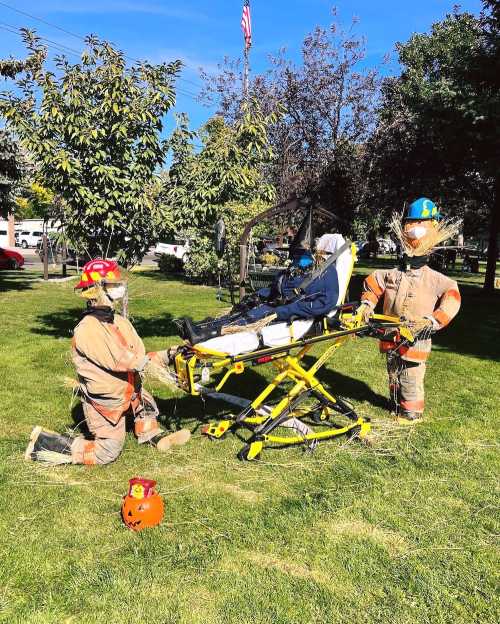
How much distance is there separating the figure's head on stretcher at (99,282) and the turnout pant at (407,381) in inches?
120

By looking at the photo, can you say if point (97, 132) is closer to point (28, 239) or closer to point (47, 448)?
point (47, 448)

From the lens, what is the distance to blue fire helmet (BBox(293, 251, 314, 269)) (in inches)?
217

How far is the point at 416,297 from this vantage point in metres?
5.62

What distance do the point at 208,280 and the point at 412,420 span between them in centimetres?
1464

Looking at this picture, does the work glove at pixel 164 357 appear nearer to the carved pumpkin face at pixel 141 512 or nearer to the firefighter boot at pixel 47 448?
the firefighter boot at pixel 47 448

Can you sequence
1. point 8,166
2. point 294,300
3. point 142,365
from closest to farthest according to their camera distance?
point 142,365, point 294,300, point 8,166

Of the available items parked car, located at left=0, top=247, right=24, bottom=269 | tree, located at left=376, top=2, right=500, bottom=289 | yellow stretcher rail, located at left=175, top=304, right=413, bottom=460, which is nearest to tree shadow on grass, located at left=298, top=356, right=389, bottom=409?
yellow stretcher rail, located at left=175, top=304, right=413, bottom=460

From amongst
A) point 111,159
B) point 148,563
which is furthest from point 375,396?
point 111,159

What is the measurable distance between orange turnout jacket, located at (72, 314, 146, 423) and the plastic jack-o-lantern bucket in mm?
955

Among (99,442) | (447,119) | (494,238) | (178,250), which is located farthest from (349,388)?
(178,250)

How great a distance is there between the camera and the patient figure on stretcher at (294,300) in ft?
14.4

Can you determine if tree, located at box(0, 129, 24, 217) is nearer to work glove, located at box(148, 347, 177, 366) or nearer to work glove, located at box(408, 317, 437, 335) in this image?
work glove, located at box(148, 347, 177, 366)

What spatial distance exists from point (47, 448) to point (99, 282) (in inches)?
60.6

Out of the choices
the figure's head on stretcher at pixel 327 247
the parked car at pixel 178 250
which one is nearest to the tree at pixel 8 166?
the parked car at pixel 178 250
